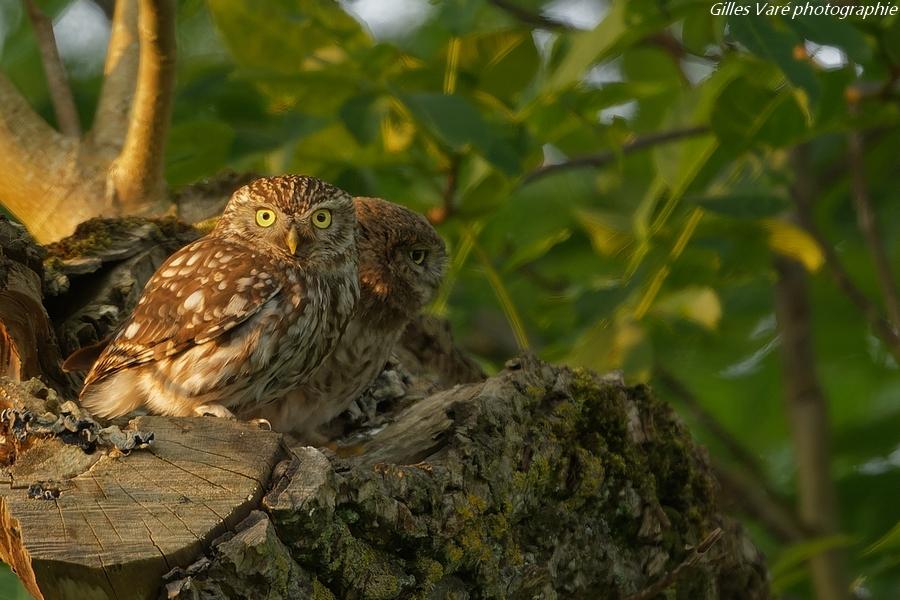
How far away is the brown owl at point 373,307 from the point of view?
4.07 meters

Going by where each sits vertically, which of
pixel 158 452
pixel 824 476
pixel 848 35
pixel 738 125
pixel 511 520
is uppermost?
pixel 848 35

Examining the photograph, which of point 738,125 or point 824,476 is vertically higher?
point 738,125

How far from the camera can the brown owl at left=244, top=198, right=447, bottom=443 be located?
407 cm

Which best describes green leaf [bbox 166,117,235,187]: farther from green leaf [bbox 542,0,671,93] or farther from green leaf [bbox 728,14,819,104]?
green leaf [bbox 728,14,819,104]

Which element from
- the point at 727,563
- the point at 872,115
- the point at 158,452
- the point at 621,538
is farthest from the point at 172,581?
the point at 872,115

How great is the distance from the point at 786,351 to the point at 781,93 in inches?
91.9

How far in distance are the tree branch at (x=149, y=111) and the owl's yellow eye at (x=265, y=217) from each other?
479mm

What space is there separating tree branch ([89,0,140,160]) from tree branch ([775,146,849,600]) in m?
2.96

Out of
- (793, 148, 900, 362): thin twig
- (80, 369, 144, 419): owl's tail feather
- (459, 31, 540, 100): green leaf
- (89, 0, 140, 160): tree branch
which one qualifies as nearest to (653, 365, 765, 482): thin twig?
(793, 148, 900, 362): thin twig

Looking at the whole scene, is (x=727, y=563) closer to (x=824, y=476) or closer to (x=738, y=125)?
(x=738, y=125)

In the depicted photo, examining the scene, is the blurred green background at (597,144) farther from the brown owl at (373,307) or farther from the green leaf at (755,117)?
the brown owl at (373,307)

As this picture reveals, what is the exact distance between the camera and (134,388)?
12.0 feet

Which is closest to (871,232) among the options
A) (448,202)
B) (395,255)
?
(448,202)

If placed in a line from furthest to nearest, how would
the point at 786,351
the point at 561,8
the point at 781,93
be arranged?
1. the point at 786,351
2. the point at 561,8
3. the point at 781,93
